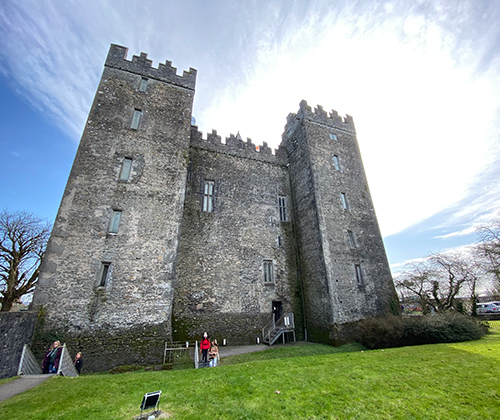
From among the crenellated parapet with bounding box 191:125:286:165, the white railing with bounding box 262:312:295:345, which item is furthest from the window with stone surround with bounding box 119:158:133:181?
the white railing with bounding box 262:312:295:345

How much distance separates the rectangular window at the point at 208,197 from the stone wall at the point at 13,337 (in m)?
10.2

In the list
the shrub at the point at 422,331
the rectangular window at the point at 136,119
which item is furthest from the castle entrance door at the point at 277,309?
the rectangular window at the point at 136,119

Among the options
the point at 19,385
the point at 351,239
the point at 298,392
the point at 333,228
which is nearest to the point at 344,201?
the point at 333,228

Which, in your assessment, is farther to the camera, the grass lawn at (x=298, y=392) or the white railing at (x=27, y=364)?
the white railing at (x=27, y=364)

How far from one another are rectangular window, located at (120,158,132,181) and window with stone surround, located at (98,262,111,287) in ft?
15.1

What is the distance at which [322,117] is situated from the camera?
20594mm

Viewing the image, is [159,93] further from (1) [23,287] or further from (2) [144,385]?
(1) [23,287]

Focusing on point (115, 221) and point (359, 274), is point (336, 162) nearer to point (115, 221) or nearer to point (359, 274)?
point (359, 274)

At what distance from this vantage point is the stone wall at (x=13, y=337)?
7504 mm

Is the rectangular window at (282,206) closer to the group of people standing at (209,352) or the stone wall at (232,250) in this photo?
the stone wall at (232,250)

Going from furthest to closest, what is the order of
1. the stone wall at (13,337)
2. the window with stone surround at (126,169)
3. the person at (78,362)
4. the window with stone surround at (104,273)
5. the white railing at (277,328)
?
the white railing at (277,328) → the window with stone surround at (126,169) → the window with stone surround at (104,273) → the person at (78,362) → the stone wall at (13,337)

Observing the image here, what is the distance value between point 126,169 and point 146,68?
8.03m

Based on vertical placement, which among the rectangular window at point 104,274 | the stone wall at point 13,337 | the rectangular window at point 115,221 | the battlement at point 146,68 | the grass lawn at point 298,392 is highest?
the battlement at point 146,68

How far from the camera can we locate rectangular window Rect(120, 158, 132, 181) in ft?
41.9
